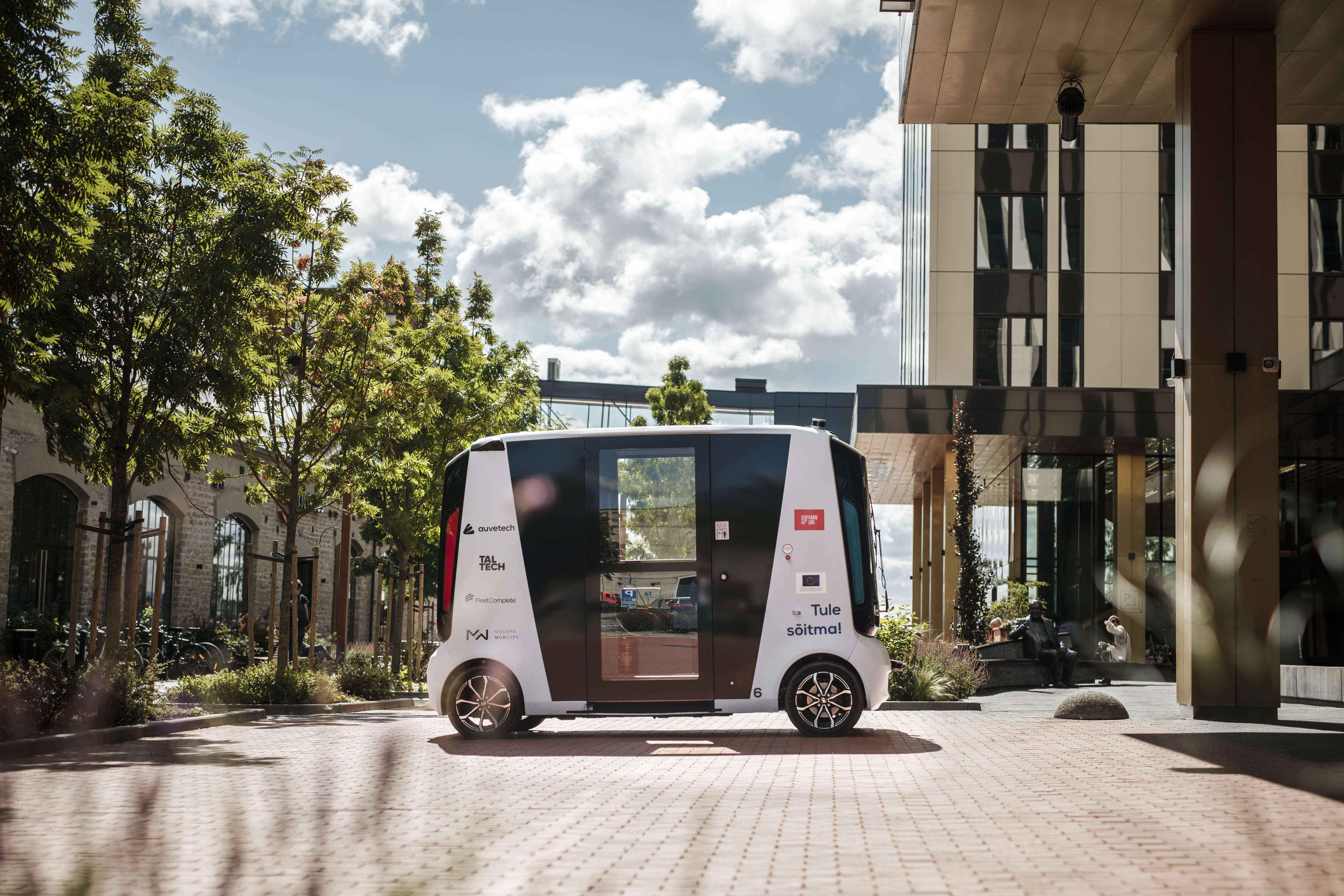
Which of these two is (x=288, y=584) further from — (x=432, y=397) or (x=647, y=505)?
(x=647, y=505)

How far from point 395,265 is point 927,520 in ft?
78.6

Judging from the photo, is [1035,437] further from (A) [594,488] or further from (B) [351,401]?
(A) [594,488]

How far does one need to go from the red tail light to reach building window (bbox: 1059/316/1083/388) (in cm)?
2284

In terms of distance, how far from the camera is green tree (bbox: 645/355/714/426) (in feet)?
131

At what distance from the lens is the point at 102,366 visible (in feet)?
49.1

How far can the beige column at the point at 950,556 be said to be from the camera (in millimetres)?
30469

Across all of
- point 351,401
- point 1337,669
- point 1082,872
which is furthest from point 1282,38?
point 351,401

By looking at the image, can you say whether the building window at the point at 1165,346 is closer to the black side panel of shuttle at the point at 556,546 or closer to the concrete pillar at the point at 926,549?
the concrete pillar at the point at 926,549

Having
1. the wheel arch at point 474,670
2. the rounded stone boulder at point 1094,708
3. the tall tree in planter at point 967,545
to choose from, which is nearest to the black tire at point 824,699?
the wheel arch at point 474,670

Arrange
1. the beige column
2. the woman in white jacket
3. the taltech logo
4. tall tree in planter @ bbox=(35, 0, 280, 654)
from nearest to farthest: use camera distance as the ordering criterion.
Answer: the taltech logo → tall tree in planter @ bbox=(35, 0, 280, 654) → the woman in white jacket → the beige column

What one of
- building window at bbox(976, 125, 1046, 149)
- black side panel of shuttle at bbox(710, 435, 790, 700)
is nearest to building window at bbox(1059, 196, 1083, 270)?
building window at bbox(976, 125, 1046, 149)

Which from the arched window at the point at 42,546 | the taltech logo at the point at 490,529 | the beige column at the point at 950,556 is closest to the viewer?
the taltech logo at the point at 490,529

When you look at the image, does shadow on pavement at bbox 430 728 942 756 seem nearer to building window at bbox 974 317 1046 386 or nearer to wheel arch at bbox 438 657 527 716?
wheel arch at bbox 438 657 527 716

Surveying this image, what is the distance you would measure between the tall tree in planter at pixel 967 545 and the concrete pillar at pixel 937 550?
7915 mm
